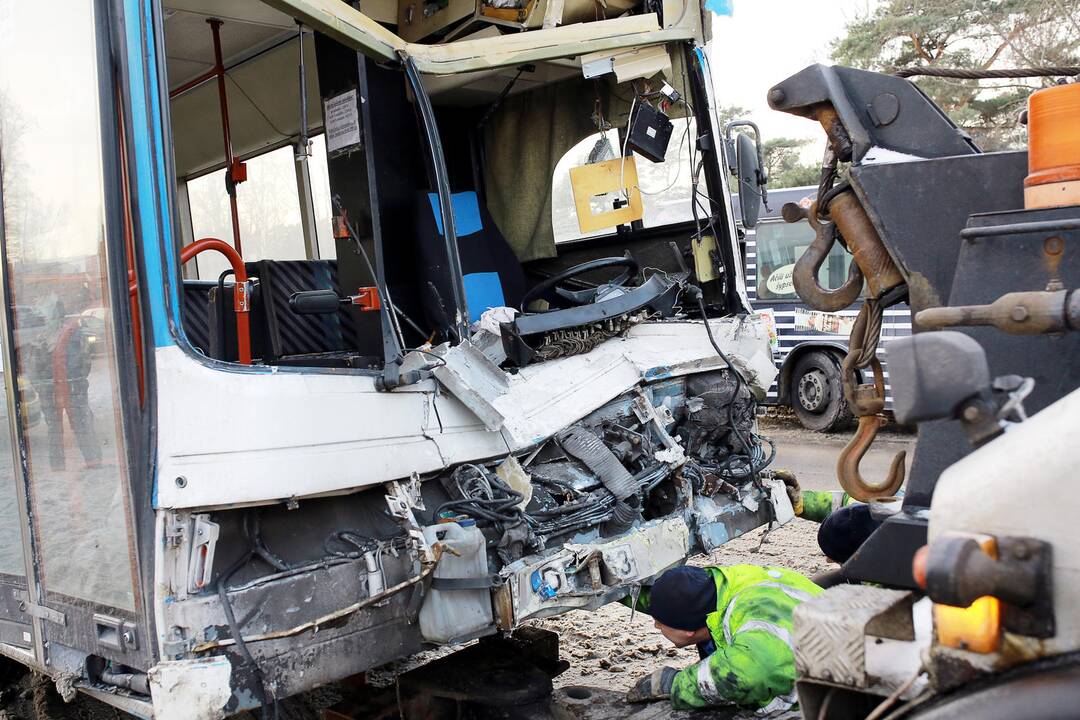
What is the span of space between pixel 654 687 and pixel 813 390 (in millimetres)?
7988

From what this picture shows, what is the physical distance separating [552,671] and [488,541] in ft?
2.91

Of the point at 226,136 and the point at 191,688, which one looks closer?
the point at 191,688

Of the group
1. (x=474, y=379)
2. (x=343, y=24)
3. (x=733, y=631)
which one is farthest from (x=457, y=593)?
(x=343, y=24)

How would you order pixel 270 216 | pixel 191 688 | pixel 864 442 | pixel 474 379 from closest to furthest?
pixel 864 442 < pixel 191 688 < pixel 474 379 < pixel 270 216

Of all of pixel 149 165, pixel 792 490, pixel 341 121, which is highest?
pixel 341 121

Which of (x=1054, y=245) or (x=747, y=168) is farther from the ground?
(x=747, y=168)

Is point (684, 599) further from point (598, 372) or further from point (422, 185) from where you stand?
point (422, 185)

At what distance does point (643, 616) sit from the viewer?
4875 mm

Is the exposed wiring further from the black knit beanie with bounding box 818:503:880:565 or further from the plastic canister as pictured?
the black knit beanie with bounding box 818:503:880:565

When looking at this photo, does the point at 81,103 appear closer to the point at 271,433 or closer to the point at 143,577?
the point at 271,433

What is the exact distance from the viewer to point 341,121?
4.11 m

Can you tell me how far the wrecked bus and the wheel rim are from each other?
20.2 ft

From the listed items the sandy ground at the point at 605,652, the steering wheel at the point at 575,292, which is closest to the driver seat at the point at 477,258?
the steering wheel at the point at 575,292

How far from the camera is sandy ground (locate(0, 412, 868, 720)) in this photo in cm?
373
